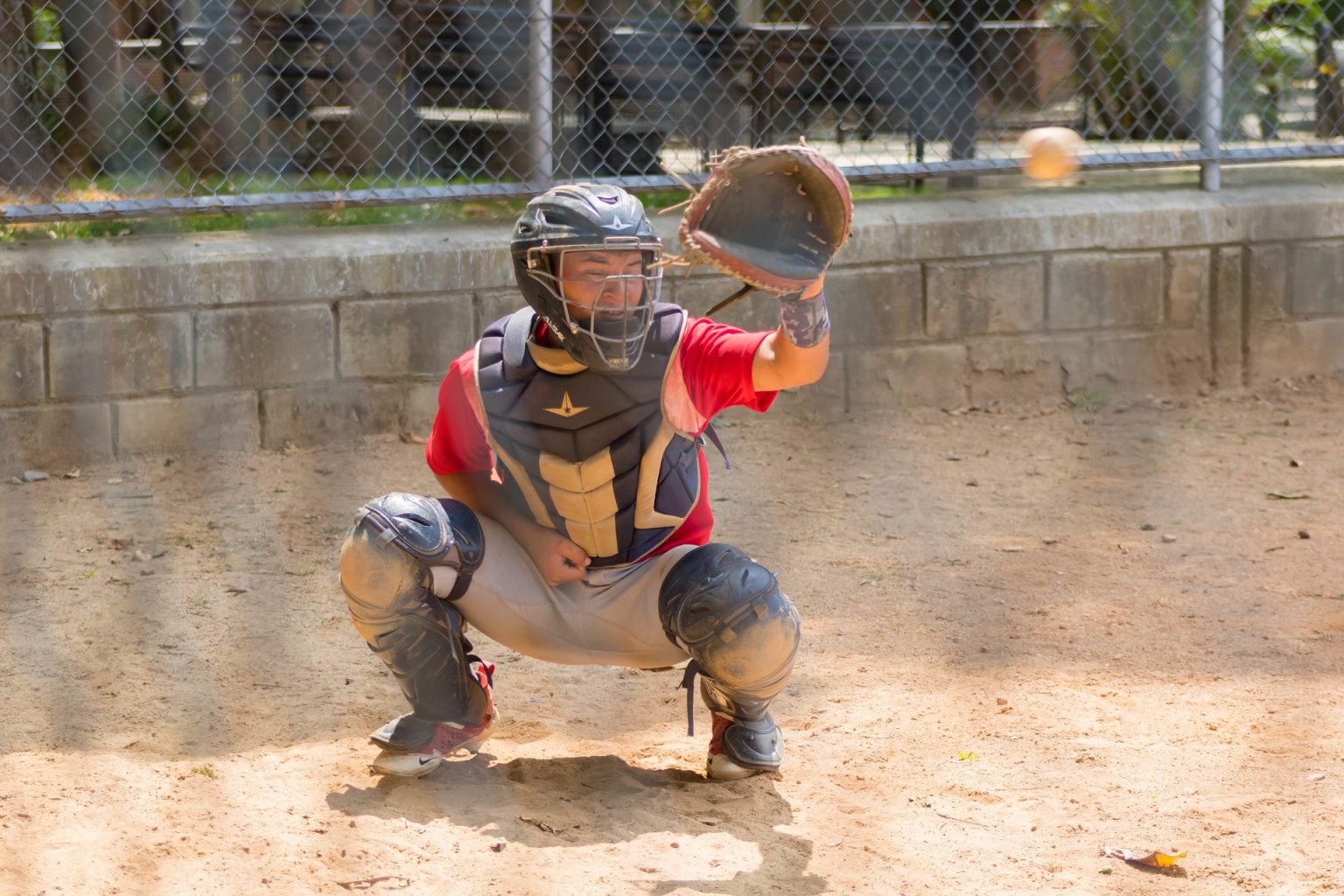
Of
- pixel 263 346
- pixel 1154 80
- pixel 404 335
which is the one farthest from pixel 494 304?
pixel 1154 80

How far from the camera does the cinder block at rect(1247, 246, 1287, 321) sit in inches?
229

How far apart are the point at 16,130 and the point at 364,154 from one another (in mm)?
1314

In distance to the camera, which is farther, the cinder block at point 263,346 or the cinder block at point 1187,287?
the cinder block at point 1187,287

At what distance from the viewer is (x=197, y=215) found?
16.2ft

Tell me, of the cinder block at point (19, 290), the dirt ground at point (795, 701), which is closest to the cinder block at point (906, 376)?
the dirt ground at point (795, 701)

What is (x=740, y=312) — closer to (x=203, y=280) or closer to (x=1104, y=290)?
(x=1104, y=290)

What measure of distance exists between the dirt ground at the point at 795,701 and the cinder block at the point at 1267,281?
2.83 ft

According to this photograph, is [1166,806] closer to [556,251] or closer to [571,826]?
[571,826]

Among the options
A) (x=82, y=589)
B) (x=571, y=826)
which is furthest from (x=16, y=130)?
(x=571, y=826)

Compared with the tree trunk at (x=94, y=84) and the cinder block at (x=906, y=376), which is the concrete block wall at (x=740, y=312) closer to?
the cinder block at (x=906, y=376)

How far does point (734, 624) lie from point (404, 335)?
282cm

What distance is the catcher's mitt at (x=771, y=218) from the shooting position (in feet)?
7.55

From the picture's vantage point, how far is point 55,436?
4840mm

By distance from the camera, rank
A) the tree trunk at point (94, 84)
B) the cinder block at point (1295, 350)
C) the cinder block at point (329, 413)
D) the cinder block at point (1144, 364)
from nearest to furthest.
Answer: the cinder block at point (329, 413) < the cinder block at point (1144, 364) < the cinder block at point (1295, 350) < the tree trunk at point (94, 84)
